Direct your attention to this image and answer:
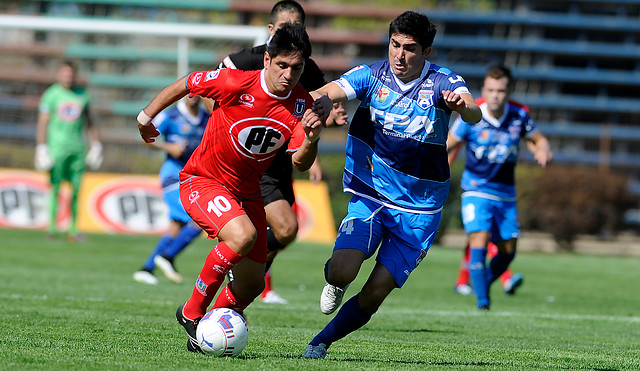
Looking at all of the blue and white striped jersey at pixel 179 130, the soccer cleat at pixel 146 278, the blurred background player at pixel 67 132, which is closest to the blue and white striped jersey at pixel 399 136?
the soccer cleat at pixel 146 278

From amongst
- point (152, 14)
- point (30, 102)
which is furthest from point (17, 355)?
point (152, 14)

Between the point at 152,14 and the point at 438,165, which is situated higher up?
the point at 438,165

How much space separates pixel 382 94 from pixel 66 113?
11.6 meters

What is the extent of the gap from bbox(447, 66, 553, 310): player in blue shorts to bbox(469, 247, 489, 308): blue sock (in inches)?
0.4

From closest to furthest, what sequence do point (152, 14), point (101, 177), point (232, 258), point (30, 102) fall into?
1. point (232, 258)
2. point (101, 177)
3. point (30, 102)
4. point (152, 14)

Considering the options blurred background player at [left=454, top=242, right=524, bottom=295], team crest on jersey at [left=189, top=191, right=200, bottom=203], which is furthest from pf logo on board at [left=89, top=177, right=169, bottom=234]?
team crest on jersey at [left=189, top=191, right=200, bottom=203]

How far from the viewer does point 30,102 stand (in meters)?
23.1

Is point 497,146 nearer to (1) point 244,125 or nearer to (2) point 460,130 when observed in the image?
(2) point 460,130

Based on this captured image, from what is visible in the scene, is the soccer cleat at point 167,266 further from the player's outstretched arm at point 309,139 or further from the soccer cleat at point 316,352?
the player's outstretched arm at point 309,139

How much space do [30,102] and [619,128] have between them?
36.0 m

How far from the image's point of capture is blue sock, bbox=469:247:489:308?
976 cm

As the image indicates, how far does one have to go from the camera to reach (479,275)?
9.80 metres

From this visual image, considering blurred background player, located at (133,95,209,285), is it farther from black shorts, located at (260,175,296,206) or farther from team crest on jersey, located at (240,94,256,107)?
team crest on jersey, located at (240,94,256,107)

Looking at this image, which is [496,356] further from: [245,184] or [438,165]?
[245,184]
